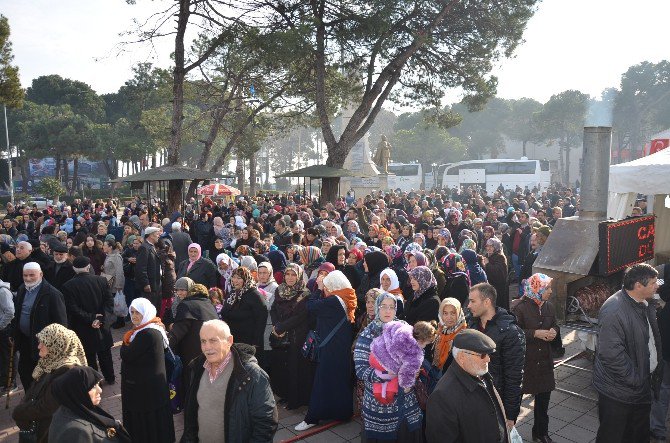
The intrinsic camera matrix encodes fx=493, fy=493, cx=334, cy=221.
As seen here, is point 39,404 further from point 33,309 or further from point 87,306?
point 87,306

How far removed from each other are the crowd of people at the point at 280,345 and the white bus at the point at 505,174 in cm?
3750

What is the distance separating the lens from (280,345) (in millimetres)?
5699

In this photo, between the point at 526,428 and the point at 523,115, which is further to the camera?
the point at 523,115

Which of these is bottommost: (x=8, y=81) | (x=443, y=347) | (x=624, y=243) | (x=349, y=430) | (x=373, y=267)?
(x=349, y=430)

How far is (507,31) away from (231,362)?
17.3 m

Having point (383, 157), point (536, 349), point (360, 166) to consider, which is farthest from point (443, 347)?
point (383, 157)

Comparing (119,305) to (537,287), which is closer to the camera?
(537,287)

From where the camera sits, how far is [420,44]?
1638cm

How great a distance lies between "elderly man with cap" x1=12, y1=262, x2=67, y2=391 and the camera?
17.6ft

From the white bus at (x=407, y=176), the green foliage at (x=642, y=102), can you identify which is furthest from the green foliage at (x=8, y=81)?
the green foliage at (x=642, y=102)

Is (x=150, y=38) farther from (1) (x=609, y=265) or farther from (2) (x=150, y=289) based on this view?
(1) (x=609, y=265)

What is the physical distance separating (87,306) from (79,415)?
347 cm

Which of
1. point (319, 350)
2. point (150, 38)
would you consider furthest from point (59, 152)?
point (319, 350)

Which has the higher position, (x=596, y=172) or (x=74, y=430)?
(x=596, y=172)
